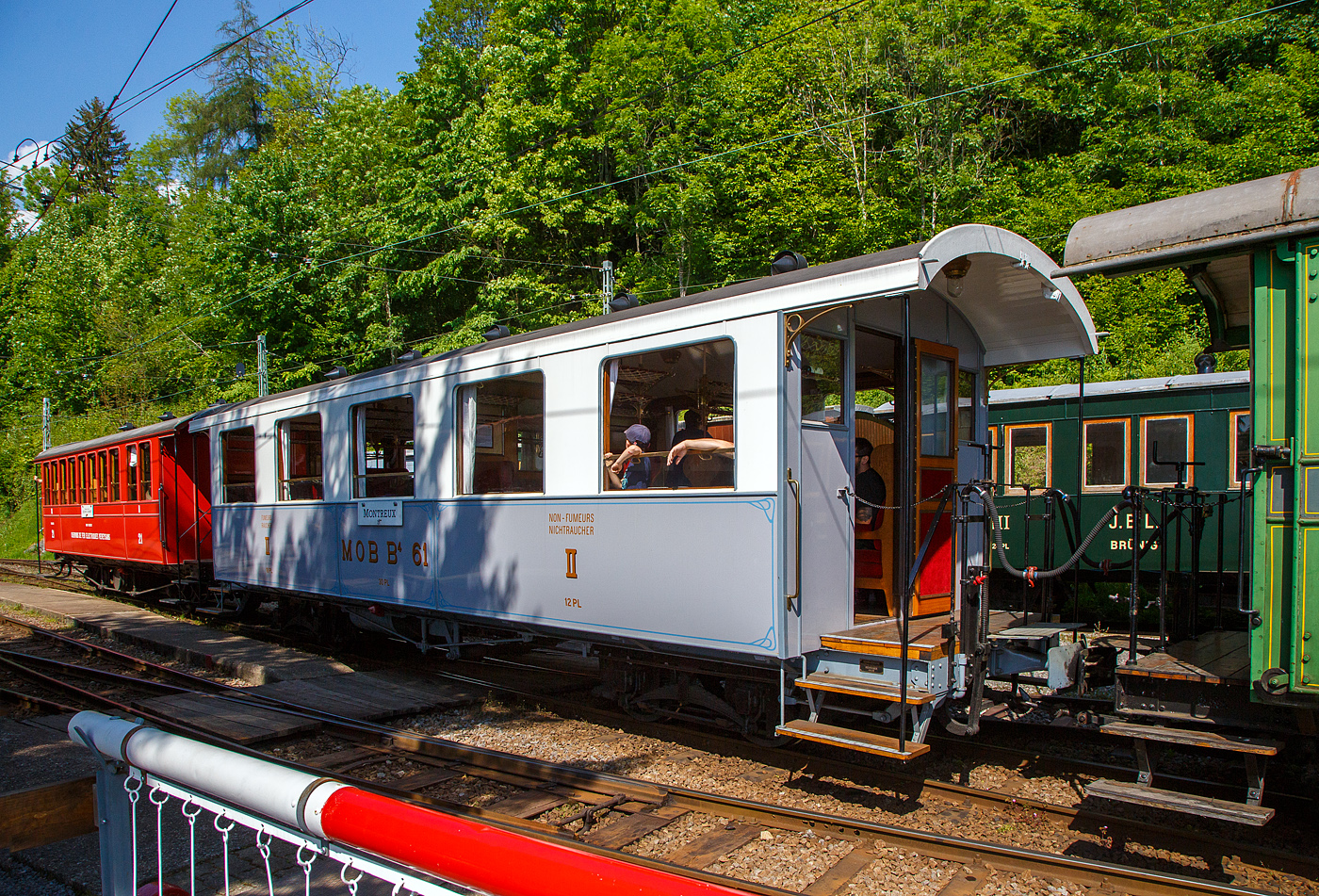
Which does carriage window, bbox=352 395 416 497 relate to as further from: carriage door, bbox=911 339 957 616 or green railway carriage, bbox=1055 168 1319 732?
green railway carriage, bbox=1055 168 1319 732

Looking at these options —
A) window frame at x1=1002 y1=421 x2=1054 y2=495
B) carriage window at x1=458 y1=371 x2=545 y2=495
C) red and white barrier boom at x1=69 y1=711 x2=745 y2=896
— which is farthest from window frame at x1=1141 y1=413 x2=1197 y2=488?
red and white barrier boom at x1=69 y1=711 x2=745 y2=896

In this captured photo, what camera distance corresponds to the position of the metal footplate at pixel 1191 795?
403 centimetres

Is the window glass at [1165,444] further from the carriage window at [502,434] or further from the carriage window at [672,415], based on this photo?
the carriage window at [502,434]

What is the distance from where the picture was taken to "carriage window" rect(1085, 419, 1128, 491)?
12.0 metres

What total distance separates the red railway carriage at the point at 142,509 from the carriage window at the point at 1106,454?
45.3 ft

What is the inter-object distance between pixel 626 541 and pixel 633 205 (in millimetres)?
18743

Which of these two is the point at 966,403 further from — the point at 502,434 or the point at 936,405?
the point at 502,434

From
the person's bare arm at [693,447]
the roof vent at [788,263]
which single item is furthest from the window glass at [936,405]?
the person's bare arm at [693,447]

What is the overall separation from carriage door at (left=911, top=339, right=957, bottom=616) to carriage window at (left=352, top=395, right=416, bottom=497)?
15.9 ft

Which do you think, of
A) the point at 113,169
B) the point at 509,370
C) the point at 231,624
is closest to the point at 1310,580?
the point at 509,370

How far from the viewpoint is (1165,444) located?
1165cm

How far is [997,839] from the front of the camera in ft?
15.8

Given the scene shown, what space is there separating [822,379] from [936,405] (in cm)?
143

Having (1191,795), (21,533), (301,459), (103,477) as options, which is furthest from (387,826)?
(21,533)
